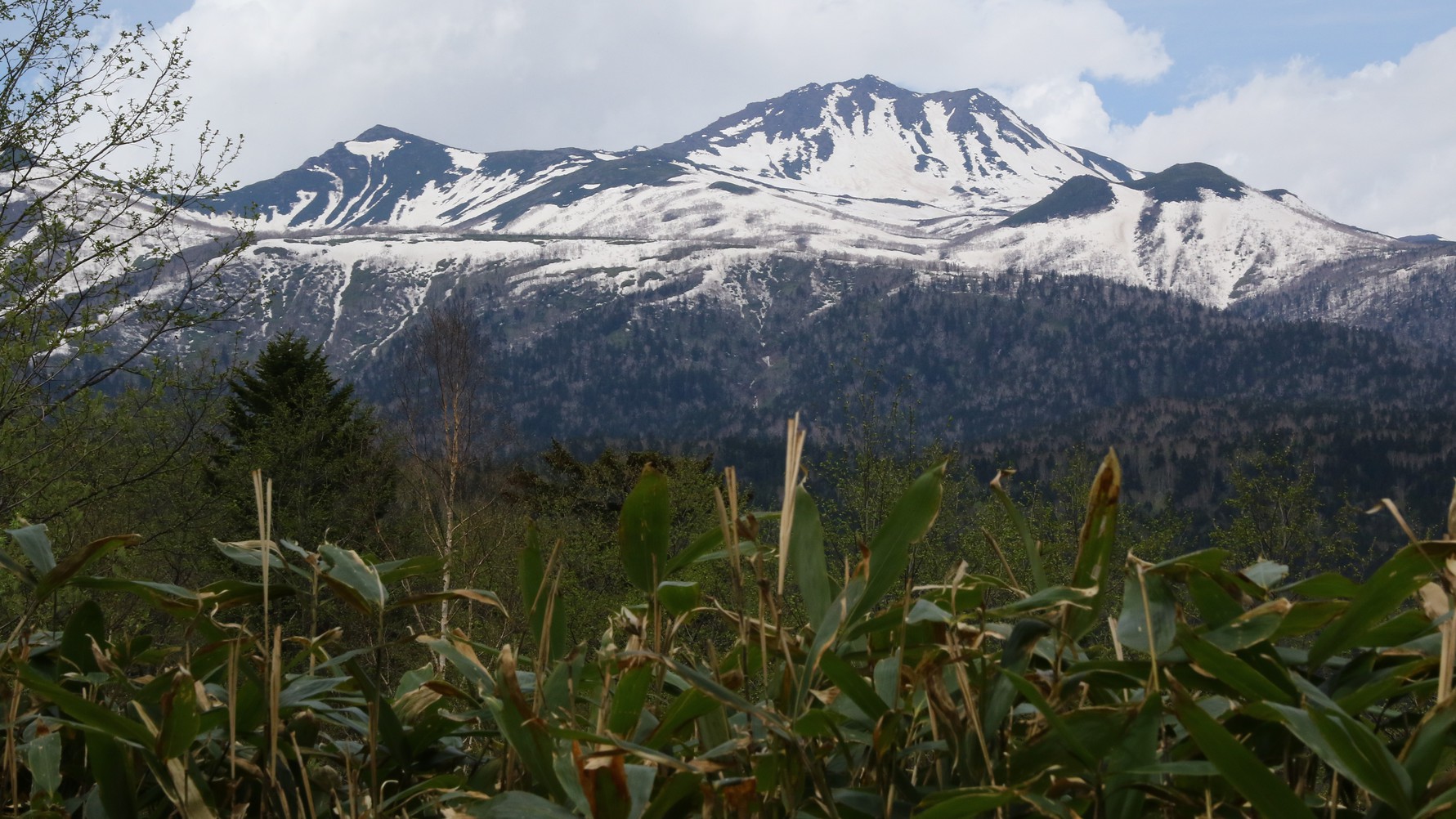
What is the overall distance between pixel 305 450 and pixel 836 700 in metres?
31.1

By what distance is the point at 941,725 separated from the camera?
3.40 feet

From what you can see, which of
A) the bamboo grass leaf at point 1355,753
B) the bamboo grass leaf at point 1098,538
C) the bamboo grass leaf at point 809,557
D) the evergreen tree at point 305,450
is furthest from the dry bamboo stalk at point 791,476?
the evergreen tree at point 305,450

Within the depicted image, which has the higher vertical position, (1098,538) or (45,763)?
(1098,538)

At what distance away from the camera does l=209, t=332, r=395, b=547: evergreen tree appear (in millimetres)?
28594

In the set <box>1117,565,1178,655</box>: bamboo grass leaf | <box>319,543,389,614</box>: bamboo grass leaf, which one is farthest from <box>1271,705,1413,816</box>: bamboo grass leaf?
<box>319,543,389,614</box>: bamboo grass leaf

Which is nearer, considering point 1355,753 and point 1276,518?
point 1355,753

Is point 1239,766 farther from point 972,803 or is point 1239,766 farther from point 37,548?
point 37,548

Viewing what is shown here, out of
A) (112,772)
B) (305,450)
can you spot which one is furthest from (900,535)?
(305,450)

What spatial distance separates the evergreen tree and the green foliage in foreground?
27.5 meters

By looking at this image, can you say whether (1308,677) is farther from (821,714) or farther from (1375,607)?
(821,714)

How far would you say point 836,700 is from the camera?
42.3 inches

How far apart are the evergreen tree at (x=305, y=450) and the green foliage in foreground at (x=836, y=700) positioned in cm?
2747

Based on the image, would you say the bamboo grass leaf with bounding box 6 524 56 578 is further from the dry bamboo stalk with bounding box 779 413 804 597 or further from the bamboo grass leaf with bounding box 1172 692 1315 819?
the bamboo grass leaf with bounding box 1172 692 1315 819

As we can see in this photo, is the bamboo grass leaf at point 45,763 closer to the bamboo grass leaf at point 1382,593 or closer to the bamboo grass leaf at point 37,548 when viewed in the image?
the bamboo grass leaf at point 37,548
